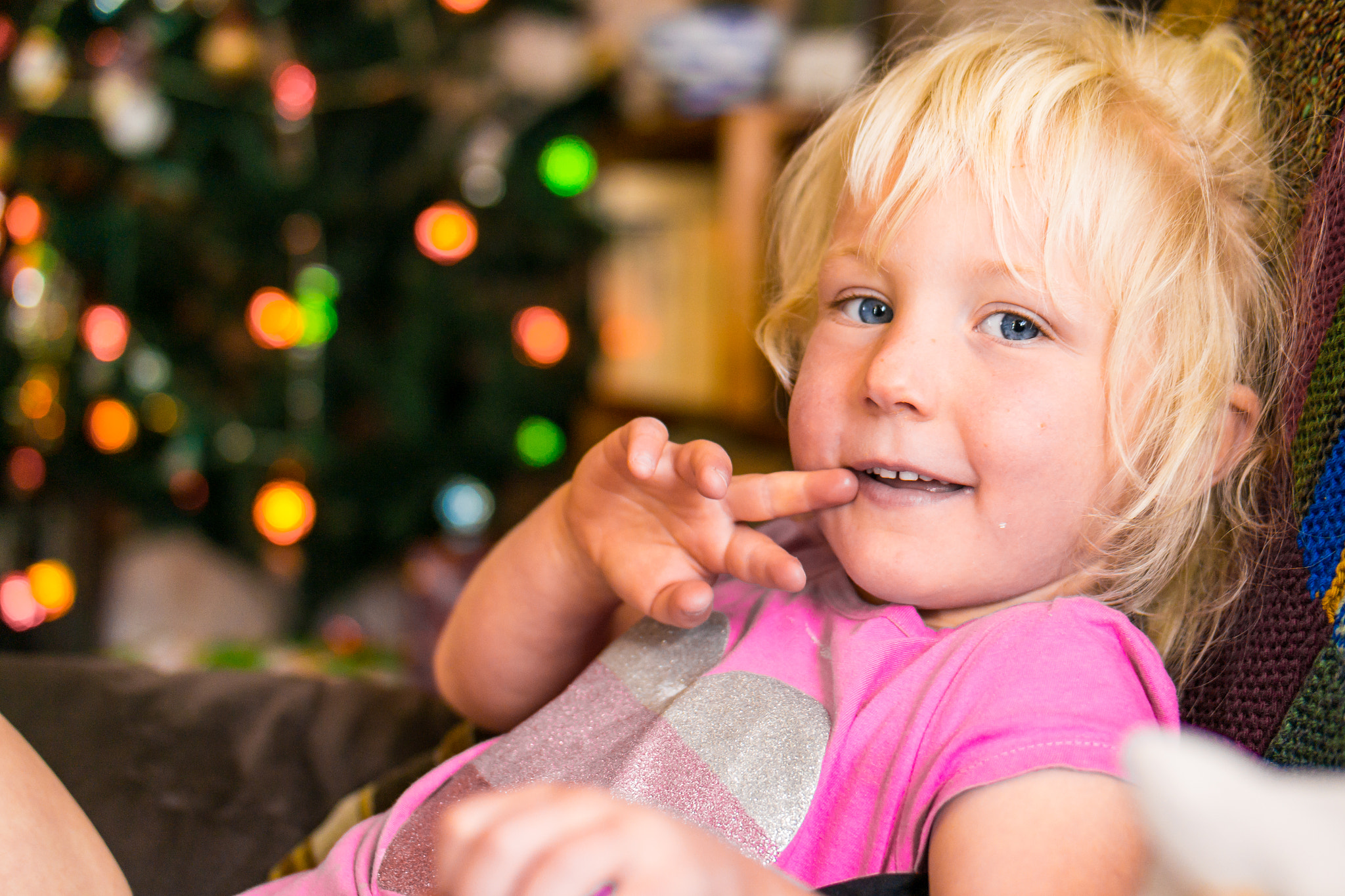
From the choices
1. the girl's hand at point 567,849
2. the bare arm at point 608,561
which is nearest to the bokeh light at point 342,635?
the bare arm at point 608,561

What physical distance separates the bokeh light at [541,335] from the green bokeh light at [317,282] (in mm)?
345

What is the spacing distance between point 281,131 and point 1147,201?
172cm

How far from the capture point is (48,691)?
2.65 feet

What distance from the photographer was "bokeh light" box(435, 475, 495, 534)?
2.00 m

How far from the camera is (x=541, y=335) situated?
197cm

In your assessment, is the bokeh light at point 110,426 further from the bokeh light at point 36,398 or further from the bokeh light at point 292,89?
the bokeh light at point 292,89

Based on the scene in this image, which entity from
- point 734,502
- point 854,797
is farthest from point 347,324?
point 854,797

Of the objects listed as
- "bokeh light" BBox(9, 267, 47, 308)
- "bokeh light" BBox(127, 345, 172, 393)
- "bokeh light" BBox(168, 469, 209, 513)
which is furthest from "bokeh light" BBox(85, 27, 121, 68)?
"bokeh light" BBox(168, 469, 209, 513)

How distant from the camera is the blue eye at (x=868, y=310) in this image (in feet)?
2.20

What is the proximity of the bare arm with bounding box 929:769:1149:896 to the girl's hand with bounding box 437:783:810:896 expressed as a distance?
0.52 feet

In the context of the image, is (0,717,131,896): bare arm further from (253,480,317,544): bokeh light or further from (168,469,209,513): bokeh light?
(168,469,209,513): bokeh light

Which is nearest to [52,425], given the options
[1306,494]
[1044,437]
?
[1044,437]

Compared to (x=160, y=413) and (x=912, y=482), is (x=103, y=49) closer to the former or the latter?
(x=160, y=413)

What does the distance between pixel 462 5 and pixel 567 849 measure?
1.84m
